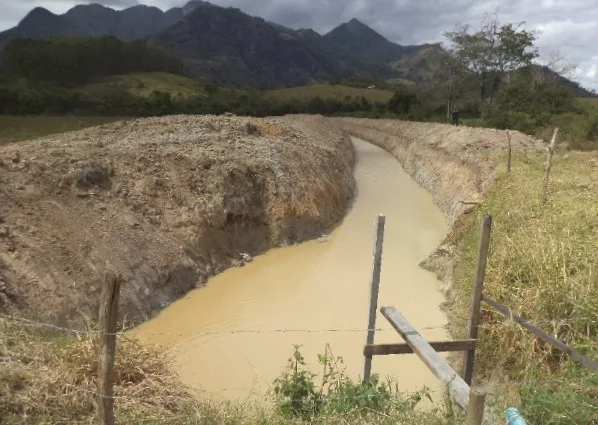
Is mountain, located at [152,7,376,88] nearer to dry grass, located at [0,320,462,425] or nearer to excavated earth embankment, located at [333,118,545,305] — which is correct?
excavated earth embankment, located at [333,118,545,305]

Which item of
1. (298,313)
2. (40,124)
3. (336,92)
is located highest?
(336,92)

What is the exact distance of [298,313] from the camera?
1004 cm

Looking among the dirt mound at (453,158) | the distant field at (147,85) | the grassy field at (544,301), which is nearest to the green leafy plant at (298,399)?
the grassy field at (544,301)

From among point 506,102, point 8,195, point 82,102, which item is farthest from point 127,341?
point 82,102

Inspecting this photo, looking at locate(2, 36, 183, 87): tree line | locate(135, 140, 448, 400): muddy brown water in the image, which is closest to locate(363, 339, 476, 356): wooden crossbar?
locate(135, 140, 448, 400): muddy brown water

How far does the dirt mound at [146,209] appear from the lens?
27.9ft

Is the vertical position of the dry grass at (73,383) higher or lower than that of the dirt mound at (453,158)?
lower

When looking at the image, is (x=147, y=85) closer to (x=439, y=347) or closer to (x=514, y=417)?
(x=439, y=347)

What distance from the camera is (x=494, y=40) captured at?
45.8m

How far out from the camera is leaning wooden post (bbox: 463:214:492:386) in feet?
18.3

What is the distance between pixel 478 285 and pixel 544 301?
3.36 feet

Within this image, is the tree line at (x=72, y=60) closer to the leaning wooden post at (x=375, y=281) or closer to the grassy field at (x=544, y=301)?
the grassy field at (x=544, y=301)

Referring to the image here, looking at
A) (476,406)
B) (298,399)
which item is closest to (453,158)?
(298,399)

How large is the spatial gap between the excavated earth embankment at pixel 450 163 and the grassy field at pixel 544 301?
1974 mm
